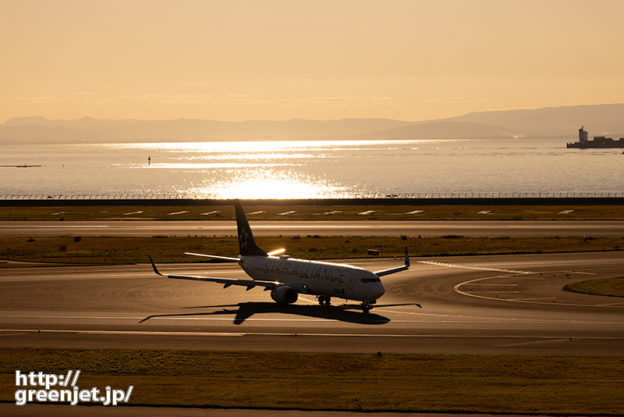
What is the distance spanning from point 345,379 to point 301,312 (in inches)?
896

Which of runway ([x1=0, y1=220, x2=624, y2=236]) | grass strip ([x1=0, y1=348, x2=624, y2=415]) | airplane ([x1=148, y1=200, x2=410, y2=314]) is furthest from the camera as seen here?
runway ([x1=0, y1=220, x2=624, y2=236])

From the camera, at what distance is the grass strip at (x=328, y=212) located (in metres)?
156

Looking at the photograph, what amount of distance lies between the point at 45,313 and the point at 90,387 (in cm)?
2612

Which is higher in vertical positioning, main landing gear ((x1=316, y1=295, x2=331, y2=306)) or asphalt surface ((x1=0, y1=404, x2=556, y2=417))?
asphalt surface ((x1=0, y1=404, x2=556, y2=417))

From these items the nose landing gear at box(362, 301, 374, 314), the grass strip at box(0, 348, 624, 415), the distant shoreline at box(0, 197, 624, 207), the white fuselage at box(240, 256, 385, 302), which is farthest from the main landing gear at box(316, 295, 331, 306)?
the distant shoreline at box(0, 197, 624, 207)

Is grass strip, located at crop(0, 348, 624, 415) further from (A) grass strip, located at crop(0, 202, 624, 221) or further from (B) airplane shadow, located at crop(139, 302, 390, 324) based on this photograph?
(A) grass strip, located at crop(0, 202, 624, 221)

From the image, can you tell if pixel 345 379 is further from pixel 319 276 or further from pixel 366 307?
pixel 319 276

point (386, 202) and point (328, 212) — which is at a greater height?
point (386, 202)

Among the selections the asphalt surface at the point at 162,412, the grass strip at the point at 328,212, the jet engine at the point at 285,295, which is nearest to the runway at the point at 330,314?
the jet engine at the point at 285,295

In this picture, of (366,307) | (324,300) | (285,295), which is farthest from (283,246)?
(366,307)

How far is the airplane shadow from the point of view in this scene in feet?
205

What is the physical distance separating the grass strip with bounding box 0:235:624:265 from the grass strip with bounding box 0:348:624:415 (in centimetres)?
5130

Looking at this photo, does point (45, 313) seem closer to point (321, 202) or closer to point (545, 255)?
point (545, 255)

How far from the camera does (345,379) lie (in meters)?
43.3
